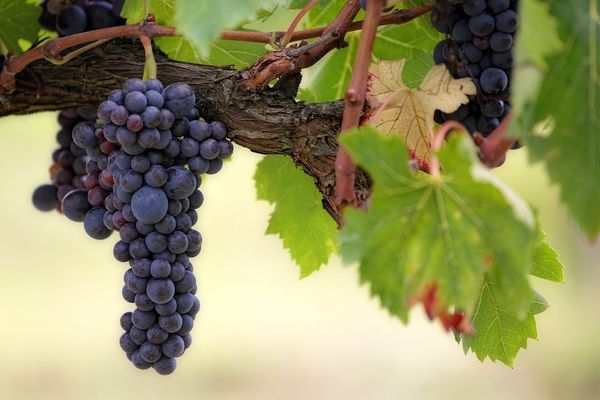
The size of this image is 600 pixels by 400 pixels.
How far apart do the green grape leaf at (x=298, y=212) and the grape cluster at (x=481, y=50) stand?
29cm

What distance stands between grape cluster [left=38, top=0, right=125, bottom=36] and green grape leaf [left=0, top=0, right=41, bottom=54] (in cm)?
2

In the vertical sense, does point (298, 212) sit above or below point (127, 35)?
below

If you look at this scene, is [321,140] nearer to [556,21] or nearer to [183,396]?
[556,21]

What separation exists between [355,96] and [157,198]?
193mm

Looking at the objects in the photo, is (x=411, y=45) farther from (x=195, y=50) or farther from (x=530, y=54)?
(x=530, y=54)

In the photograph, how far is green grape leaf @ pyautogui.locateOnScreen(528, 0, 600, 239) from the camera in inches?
21.0

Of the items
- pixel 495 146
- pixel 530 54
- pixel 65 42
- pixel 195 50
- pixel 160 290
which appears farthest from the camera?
pixel 195 50

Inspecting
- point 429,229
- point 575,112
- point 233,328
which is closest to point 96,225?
point 429,229

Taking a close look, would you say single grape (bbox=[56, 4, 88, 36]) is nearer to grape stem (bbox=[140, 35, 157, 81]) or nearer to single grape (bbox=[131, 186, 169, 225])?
grape stem (bbox=[140, 35, 157, 81])

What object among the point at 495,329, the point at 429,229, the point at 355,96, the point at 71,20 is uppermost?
the point at 71,20

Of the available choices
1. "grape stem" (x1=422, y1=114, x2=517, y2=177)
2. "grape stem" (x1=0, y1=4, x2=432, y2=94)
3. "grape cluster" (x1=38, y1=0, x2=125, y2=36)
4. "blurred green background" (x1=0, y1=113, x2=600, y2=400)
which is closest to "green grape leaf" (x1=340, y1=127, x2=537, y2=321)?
"grape stem" (x1=422, y1=114, x2=517, y2=177)

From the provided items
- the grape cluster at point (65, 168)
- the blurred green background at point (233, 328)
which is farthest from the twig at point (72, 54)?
the blurred green background at point (233, 328)

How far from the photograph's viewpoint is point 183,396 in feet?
13.3

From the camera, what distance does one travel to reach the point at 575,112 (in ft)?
1.76
